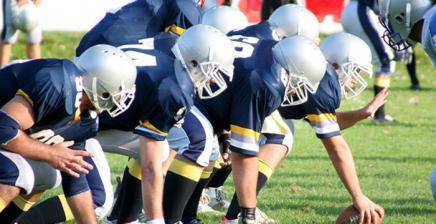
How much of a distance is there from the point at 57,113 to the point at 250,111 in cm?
115

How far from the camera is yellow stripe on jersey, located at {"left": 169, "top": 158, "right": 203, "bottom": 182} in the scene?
5.48 meters

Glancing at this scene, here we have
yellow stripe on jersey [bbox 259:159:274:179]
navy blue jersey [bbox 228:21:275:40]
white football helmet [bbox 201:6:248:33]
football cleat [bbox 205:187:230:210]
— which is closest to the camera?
navy blue jersey [bbox 228:21:275:40]

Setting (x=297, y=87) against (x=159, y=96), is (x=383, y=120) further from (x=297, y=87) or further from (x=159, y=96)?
(x=159, y=96)

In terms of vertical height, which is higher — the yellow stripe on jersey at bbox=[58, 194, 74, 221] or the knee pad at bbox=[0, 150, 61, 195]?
the knee pad at bbox=[0, 150, 61, 195]

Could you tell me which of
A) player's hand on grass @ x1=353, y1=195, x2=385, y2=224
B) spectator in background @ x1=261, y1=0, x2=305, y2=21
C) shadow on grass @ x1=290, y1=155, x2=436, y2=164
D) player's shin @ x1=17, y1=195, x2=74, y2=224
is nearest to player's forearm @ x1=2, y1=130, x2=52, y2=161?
player's shin @ x1=17, y1=195, x2=74, y2=224

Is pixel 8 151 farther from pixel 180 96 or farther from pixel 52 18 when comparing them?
pixel 52 18

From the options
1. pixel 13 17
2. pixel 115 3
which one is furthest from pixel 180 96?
pixel 115 3

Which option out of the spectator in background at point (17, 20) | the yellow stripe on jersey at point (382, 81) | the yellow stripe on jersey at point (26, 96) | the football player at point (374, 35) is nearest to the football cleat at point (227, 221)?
the yellow stripe on jersey at point (26, 96)

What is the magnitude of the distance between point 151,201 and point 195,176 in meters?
0.62

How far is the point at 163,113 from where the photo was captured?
4949 mm

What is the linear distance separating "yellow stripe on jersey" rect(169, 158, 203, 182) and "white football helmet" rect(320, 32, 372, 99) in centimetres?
92

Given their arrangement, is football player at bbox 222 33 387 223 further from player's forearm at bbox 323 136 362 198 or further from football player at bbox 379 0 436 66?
football player at bbox 379 0 436 66

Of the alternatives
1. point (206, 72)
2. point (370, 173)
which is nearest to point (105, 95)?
point (206, 72)

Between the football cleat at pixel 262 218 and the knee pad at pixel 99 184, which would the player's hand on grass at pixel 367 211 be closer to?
the football cleat at pixel 262 218
